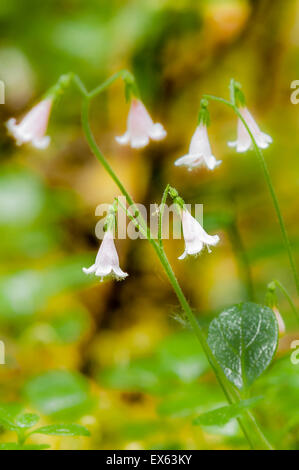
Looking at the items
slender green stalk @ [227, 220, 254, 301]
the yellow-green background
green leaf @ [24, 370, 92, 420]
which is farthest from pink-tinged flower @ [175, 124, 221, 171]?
the yellow-green background

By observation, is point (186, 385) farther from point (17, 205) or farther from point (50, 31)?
point (50, 31)

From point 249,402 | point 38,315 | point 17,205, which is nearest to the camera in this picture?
point 249,402

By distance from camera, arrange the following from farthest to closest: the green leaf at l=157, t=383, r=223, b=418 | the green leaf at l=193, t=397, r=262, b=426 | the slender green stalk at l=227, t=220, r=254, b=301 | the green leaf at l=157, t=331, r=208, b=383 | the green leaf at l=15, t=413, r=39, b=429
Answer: the slender green stalk at l=227, t=220, r=254, b=301 → the green leaf at l=157, t=331, r=208, b=383 → the green leaf at l=157, t=383, r=223, b=418 → the green leaf at l=15, t=413, r=39, b=429 → the green leaf at l=193, t=397, r=262, b=426

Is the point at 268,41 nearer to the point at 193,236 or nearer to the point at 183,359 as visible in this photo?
the point at 183,359

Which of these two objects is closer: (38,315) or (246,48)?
(38,315)

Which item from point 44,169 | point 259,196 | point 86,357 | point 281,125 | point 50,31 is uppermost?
point 50,31

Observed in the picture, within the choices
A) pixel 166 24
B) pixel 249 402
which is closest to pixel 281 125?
pixel 166 24

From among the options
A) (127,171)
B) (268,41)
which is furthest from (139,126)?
(268,41)

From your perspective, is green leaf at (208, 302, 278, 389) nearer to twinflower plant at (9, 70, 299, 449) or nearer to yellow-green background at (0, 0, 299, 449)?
twinflower plant at (9, 70, 299, 449)
